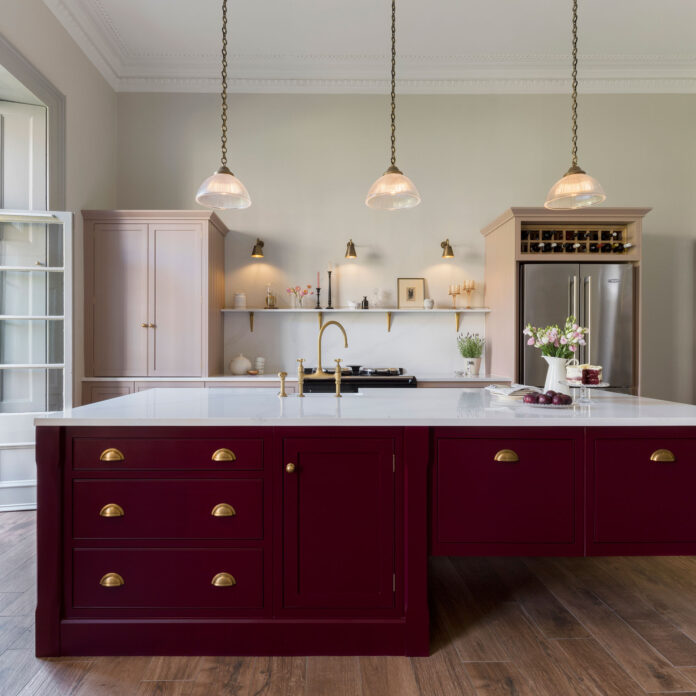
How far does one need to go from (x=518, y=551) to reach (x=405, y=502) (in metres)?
0.49

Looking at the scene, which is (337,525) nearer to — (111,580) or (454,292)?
(111,580)

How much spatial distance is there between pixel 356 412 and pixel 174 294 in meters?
2.86

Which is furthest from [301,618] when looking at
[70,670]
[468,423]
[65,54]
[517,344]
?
[65,54]

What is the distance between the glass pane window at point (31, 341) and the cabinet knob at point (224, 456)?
2.62m

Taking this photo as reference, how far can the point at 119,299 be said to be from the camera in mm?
4363

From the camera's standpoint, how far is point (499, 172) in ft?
16.7

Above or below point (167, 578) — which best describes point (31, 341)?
above

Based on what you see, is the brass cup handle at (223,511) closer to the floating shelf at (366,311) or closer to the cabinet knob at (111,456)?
the cabinet knob at (111,456)

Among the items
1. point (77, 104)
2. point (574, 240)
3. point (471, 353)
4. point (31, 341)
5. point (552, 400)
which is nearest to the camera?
point (552, 400)

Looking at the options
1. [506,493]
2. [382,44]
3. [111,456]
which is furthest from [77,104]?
[506,493]

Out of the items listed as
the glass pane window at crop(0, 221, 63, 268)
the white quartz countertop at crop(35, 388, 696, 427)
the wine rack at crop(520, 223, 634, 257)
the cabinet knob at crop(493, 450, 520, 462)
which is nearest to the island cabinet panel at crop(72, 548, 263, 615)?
the white quartz countertop at crop(35, 388, 696, 427)

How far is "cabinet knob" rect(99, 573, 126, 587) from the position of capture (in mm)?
1963

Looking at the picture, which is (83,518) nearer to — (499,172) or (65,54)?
(65,54)

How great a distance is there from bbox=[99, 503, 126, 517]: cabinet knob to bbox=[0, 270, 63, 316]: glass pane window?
2.51m
